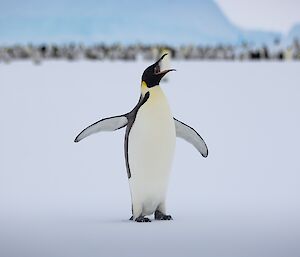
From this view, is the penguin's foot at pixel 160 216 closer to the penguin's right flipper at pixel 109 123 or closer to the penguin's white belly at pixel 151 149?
the penguin's white belly at pixel 151 149

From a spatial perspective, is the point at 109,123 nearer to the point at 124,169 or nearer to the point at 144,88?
the point at 144,88

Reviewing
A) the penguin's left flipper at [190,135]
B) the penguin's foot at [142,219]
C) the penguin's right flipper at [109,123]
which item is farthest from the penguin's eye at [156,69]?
the penguin's foot at [142,219]

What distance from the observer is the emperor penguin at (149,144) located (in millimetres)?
3982

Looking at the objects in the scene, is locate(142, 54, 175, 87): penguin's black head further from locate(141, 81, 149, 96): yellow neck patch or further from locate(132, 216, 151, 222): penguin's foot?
locate(132, 216, 151, 222): penguin's foot

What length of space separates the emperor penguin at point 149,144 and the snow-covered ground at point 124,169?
0.55 ft

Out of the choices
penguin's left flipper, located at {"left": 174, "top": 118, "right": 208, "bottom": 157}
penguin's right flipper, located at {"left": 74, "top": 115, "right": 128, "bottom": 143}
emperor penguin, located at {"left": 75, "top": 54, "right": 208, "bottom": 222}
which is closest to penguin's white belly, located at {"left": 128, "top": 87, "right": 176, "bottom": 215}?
emperor penguin, located at {"left": 75, "top": 54, "right": 208, "bottom": 222}

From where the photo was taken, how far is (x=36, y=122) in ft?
26.8

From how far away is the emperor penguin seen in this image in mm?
3982

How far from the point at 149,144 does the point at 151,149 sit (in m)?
0.03

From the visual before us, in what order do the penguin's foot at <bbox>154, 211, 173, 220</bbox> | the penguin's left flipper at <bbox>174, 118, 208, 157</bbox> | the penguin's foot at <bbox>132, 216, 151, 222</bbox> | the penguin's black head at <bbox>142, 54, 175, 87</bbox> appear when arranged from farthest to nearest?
1. the penguin's left flipper at <bbox>174, 118, 208, 157</bbox>
2. the penguin's foot at <bbox>154, 211, 173, 220</bbox>
3. the penguin's foot at <bbox>132, 216, 151, 222</bbox>
4. the penguin's black head at <bbox>142, 54, 175, 87</bbox>

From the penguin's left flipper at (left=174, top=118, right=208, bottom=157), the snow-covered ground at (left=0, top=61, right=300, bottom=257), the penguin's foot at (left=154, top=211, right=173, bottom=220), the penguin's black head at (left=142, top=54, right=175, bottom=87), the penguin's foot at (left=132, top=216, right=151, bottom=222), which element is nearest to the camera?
the snow-covered ground at (left=0, top=61, right=300, bottom=257)

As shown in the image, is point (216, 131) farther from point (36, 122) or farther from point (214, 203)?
point (214, 203)

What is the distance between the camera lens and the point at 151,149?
13.1 feet

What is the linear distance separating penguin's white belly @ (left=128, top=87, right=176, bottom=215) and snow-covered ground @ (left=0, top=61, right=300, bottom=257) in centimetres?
19
